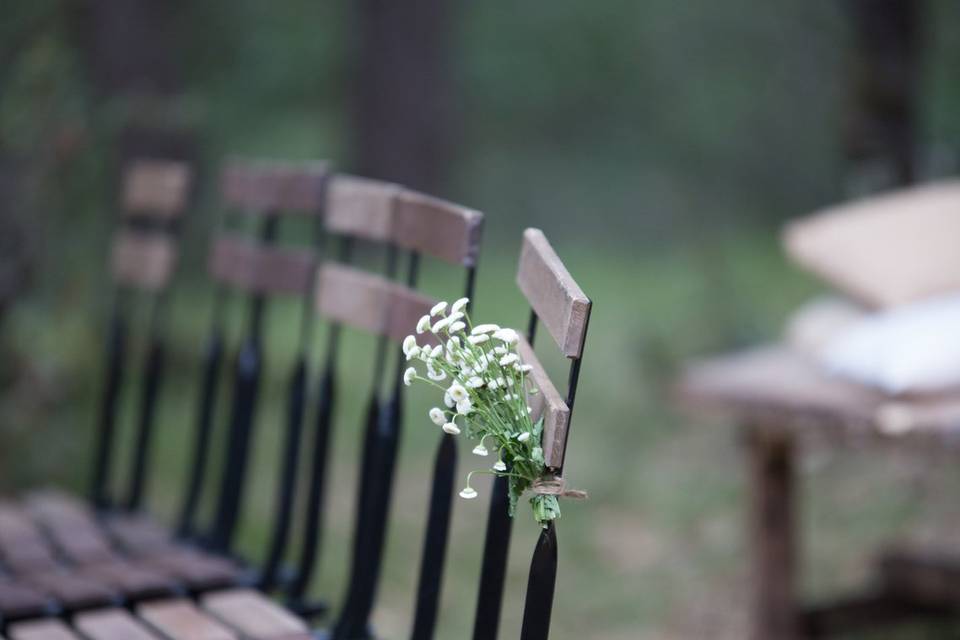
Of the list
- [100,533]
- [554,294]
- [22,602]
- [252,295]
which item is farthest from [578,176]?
[554,294]

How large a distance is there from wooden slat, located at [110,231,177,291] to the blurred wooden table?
1.28 m

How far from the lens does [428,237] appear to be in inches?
75.4

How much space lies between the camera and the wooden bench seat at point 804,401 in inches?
93.1

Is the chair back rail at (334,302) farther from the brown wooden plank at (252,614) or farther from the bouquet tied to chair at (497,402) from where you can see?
the bouquet tied to chair at (497,402)

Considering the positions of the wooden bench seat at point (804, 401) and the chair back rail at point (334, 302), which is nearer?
the chair back rail at point (334, 302)

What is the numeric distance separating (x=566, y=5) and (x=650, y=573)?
25.6ft

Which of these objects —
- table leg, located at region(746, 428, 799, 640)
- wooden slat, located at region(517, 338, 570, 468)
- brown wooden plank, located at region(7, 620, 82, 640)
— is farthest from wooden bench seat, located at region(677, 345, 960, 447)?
brown wooden plank, located at region(7, 620, 82, 640)

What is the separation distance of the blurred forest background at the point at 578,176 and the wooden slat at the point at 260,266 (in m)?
1.08

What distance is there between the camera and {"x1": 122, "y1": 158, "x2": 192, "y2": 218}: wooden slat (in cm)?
274

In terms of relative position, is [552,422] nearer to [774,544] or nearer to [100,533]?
[100,533]

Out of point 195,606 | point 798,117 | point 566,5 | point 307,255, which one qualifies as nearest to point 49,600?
point 195,606

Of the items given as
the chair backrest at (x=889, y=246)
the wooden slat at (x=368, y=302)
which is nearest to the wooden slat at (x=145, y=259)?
the wooden slat at (x=368, y=302)

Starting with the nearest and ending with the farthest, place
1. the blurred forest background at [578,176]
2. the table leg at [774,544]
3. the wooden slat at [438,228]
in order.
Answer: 1. the wooden slat at [438,228]
2. the table leg at [774,544]
3. the blurred forest background at [578,176]

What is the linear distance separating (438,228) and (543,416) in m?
0.55
